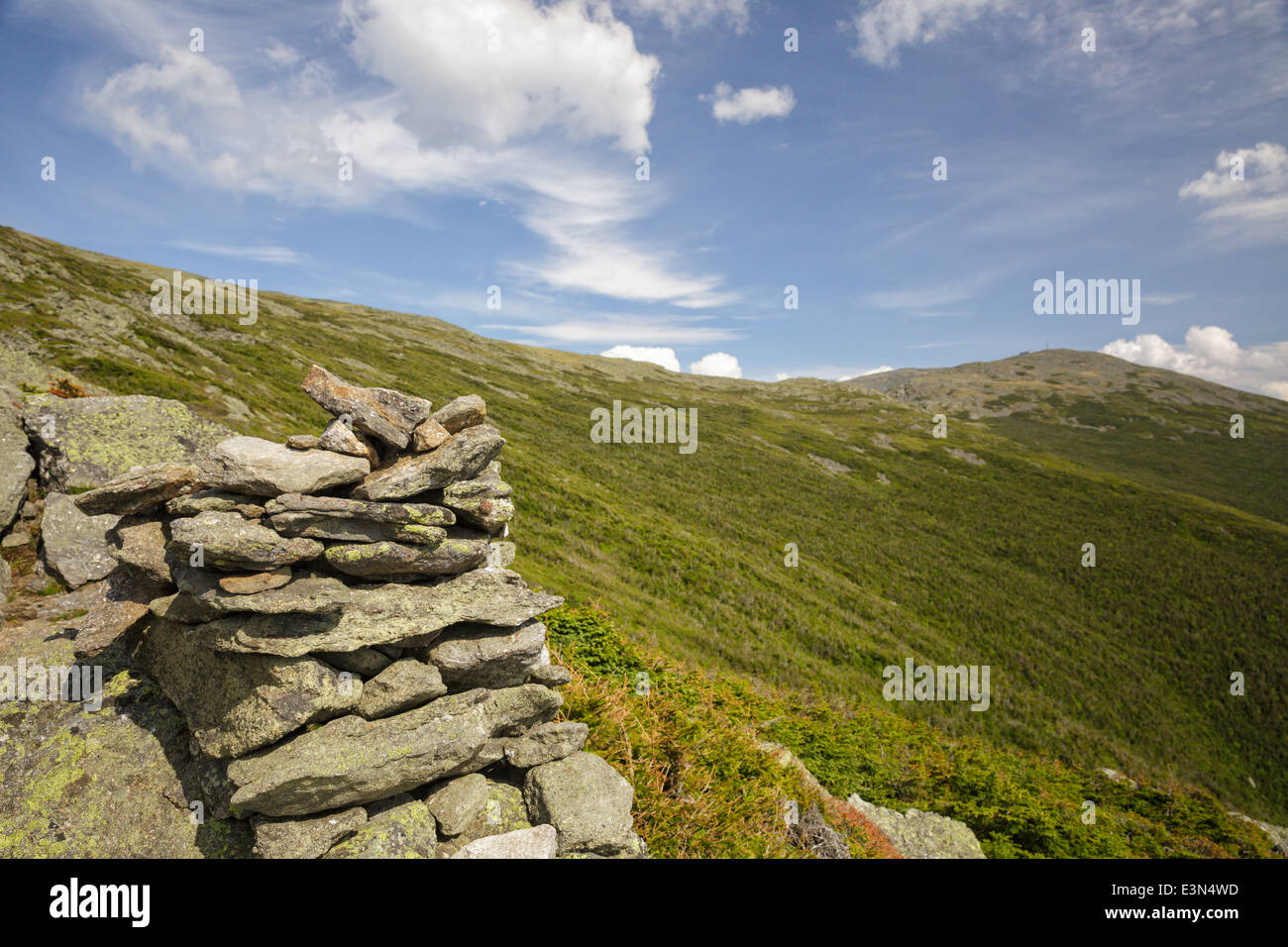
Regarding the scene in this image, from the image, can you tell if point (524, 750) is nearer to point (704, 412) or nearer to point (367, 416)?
point (367, 416)

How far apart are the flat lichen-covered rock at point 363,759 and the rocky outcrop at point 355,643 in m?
0.02

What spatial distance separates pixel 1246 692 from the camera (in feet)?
112

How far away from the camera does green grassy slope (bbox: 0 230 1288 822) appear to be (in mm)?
24047

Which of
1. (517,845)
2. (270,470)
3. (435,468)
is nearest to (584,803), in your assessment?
(517,845)

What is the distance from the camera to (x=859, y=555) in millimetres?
44812

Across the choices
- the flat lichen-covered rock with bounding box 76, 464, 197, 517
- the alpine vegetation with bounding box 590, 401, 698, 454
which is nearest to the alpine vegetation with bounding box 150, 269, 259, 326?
the alpine vegetation with bounding box 590, 401, 698, 454

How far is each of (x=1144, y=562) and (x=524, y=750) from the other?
219 ft

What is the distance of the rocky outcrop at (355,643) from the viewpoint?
6.29 meters

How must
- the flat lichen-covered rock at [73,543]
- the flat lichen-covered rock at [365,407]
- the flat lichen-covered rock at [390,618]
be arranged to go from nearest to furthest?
the flat lichen-covered rock at [390,618], the flat lichen-covered rock at [365,407], the flat lichen-covered rock at [73,543]

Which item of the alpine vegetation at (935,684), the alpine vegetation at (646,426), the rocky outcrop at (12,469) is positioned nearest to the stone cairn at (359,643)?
the rocky outcrop at (12,469)

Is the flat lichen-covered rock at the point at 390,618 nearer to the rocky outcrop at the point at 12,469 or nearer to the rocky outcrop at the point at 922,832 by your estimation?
the rocky outcrop at the point at 12,469

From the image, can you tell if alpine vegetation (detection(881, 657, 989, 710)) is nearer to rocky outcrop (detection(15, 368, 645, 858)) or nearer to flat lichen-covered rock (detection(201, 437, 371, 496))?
rocky outcrop (detection(15, 368, 645, 858))
